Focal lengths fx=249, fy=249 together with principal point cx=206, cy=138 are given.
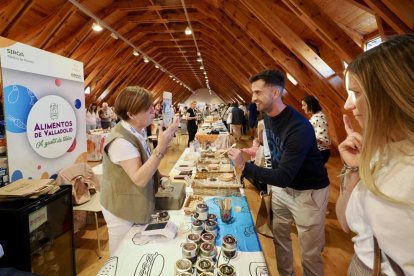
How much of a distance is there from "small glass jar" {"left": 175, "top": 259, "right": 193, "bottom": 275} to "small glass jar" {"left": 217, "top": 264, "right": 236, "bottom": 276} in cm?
13

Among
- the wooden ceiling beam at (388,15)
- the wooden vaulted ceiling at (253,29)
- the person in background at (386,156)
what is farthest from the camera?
the wooden vaulted ceiling at (253,29)

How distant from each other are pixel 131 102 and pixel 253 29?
4170mm

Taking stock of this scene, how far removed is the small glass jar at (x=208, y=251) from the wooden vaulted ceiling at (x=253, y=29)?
235 centimetres

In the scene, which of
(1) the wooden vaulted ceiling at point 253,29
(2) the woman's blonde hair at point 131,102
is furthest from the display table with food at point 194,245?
(1) the wooden vaulted ceiling at point 253,29

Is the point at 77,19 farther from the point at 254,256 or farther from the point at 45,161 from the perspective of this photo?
the point at 254,256

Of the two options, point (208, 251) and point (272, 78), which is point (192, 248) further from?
point (272, 78)

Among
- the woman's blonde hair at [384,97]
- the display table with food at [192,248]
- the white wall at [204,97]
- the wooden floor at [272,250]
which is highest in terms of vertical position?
the white wall at [204,97]

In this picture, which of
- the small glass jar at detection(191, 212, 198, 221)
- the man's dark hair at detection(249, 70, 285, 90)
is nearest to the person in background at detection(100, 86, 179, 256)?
the small glass jar at detection(191, 212, 198, 221)

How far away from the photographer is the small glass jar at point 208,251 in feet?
3.91

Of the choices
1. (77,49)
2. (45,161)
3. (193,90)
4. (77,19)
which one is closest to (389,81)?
(45,161)

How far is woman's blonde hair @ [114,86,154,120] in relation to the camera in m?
1.61

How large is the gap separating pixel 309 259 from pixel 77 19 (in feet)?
24.7

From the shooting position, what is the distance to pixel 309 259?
6.28 ft

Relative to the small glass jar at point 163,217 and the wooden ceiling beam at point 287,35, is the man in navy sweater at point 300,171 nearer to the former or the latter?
the small glass jar at point 163,217
